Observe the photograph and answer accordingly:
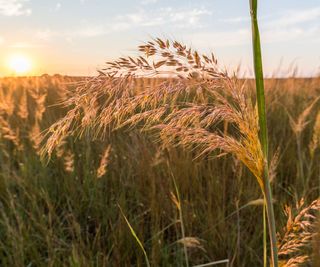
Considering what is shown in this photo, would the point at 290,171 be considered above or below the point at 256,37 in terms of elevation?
below

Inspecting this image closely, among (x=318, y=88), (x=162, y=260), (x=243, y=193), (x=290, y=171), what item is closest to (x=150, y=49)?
(x=162, y=260)

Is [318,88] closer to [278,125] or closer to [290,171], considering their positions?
[278,125]

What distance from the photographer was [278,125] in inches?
150

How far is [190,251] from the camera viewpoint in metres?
2.13

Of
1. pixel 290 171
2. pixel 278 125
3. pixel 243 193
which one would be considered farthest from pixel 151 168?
pixel 278 125

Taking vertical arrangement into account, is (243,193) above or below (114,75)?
below

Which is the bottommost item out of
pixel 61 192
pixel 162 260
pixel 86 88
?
pixel 162 260

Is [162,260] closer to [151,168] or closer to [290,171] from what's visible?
[151,168]

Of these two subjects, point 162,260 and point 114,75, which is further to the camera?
point 162,260

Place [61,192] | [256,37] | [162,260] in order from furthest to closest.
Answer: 1. [61,192]
2. [162,260]
3. [256,37]

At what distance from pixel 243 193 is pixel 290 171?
0.69m

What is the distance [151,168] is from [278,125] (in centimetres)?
169

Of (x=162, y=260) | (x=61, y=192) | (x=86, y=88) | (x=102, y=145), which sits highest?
(x=86, y=88)

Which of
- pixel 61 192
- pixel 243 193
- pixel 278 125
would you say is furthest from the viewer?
pixel 278 125
